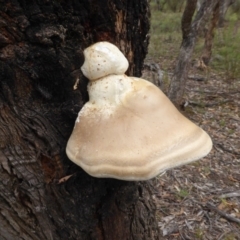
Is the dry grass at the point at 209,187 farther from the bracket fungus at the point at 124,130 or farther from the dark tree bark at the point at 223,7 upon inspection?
the dark tree bark at the point at 223,7

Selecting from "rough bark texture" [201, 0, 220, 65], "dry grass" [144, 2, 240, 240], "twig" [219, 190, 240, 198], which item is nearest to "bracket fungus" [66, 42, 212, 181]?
"dry grass" [144, 2, 240, 240]

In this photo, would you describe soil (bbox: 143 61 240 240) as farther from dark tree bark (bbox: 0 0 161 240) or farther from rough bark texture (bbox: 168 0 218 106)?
dark tree bark (bbox: 0 0 161 240)

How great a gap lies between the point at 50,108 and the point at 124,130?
38 cm

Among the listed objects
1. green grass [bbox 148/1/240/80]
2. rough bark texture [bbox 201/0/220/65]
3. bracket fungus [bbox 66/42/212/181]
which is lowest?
green grass [bbox 148/1/240/80]

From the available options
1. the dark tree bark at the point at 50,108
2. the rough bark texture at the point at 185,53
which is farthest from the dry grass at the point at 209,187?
the dark tree bark at the point at 50,108

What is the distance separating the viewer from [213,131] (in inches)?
235

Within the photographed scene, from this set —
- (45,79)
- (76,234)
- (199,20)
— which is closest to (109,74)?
(45,79)

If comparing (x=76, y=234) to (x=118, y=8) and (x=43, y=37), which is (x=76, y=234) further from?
(x=118, y=8)

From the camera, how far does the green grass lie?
928cm

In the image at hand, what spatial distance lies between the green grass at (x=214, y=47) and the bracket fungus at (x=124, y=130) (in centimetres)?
776

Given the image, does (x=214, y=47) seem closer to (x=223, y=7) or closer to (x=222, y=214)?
(x=223, y=7)

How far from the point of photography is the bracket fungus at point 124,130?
4.16ft

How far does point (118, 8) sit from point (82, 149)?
2.19 feet

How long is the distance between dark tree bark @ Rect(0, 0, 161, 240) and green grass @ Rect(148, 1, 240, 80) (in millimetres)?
7649
